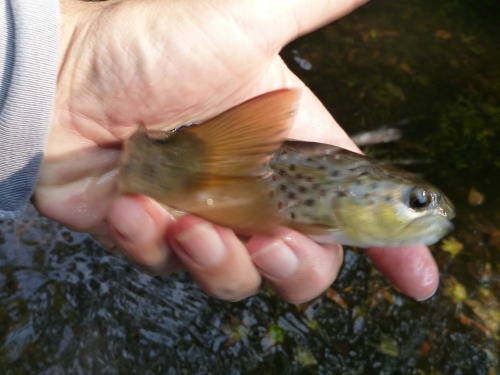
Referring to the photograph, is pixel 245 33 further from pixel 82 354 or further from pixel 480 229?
pixel 480 229

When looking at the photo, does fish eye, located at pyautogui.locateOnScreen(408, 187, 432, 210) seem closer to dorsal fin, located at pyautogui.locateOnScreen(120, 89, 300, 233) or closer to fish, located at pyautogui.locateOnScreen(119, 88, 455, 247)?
fish, located at pyautogui.locateOnScreen(119, 88, 455, 247)

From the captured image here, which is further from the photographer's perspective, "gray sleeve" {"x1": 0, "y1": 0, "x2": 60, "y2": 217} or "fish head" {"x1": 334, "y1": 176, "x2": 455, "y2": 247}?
"gray sleeve" {"x1": 0, "y1": 0, "x2": 60, "y2": 217}

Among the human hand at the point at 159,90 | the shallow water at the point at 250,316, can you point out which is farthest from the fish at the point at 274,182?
the shallow water at the point at 250,316

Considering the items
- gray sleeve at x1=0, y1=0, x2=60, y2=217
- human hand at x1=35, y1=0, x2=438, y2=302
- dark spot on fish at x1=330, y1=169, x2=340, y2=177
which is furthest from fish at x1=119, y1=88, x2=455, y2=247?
gray sleeve at x1=0, y1=0, x2=60, y2=217

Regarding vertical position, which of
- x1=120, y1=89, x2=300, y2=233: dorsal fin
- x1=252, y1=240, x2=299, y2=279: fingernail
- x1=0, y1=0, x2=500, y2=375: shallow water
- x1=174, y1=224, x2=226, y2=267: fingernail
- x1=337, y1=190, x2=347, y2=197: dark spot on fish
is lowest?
x1=0, y1=0, x2=500, y2=375: shallow water

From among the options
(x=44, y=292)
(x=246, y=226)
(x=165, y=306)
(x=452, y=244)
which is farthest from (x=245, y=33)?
(x=452, y=244)

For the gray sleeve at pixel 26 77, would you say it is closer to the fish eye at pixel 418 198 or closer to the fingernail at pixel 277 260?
the fingernail at pixel 277 260

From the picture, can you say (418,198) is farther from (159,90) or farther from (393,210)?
(159,90)
